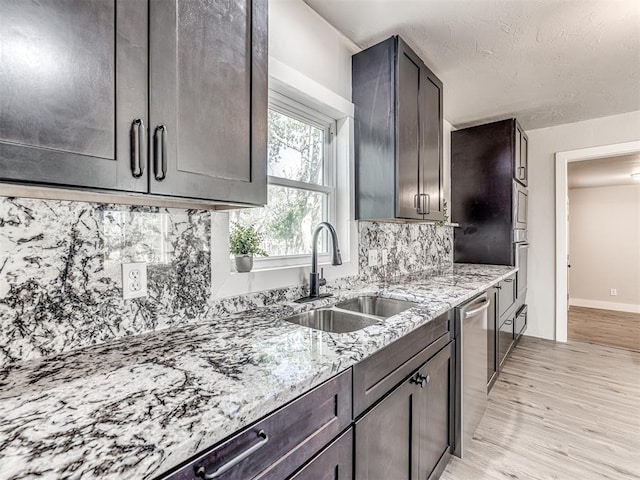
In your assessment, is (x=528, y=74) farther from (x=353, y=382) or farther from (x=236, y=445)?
(x=236, y=445)

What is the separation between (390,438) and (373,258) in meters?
1.25

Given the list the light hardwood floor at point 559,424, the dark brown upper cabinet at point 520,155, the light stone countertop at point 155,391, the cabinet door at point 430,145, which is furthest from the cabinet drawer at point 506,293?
the light stone countertop at point 155,391

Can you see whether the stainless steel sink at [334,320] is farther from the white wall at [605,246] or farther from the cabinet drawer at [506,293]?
the white wall at [605,246]

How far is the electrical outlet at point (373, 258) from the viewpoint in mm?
2216

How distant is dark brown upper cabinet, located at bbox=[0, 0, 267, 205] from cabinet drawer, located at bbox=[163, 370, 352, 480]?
59 cm

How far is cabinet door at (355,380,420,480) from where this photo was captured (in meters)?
0.99

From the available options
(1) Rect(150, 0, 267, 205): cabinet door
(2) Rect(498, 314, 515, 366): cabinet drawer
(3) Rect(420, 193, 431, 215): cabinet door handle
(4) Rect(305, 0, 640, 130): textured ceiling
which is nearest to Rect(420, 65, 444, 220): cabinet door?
(3) Rect(420, 193, 431, 215): cabinet door handle

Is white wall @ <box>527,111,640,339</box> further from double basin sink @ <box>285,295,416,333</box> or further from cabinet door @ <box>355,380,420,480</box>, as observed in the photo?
cabinet door @ <box>355,380,420,480</box>

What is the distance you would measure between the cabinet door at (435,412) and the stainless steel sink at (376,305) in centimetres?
31

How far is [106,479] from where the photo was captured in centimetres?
44

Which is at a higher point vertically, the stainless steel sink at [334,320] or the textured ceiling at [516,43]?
the textured ceiling at [516,43]

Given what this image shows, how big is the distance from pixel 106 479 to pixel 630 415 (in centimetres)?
308

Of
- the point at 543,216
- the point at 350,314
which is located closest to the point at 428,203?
the point at 350,314

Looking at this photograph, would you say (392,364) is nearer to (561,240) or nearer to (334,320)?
(334,320)
